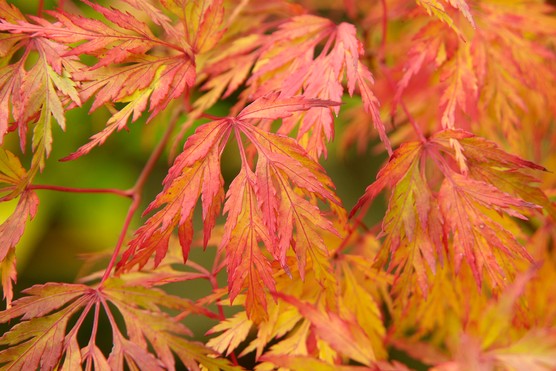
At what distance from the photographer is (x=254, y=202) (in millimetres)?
634

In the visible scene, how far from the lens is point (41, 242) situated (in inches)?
82.0

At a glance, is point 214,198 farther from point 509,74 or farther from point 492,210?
point 509,74

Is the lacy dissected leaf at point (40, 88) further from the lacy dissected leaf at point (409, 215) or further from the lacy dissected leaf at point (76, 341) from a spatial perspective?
the lacy dissected leaf at point (409, 215)

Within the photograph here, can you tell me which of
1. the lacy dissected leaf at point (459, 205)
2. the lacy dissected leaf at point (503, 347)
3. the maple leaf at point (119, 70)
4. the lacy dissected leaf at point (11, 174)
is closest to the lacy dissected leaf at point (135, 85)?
the maple leaf at point (119, 70)

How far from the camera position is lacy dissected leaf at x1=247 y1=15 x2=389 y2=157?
0.67m

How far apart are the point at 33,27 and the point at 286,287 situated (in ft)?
1.45

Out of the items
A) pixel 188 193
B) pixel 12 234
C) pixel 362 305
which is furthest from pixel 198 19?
pixel 362 305

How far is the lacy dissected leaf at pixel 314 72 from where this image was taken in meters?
0.67

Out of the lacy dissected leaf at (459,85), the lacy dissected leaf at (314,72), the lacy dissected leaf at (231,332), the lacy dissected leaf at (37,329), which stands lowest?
the lacy dissected leaf at (37,329)

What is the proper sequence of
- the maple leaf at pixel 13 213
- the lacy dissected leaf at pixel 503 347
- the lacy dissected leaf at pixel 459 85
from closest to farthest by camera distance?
the lacy dissected leaf at pixel 503 347, the maple leaf at pixel 13 213, the lacy dissected leaf at pixel 459 85

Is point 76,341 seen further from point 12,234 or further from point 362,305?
point 362,305

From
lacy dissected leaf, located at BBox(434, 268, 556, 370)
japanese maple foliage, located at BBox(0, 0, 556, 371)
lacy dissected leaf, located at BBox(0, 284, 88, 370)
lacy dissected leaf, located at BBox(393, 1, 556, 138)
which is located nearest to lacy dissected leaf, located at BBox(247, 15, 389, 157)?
japanese maple foliage, located at BBox(0, 0, 556, 371)

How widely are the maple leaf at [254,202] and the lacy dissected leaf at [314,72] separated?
0.06 metres

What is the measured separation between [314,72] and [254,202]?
19 centimetres
